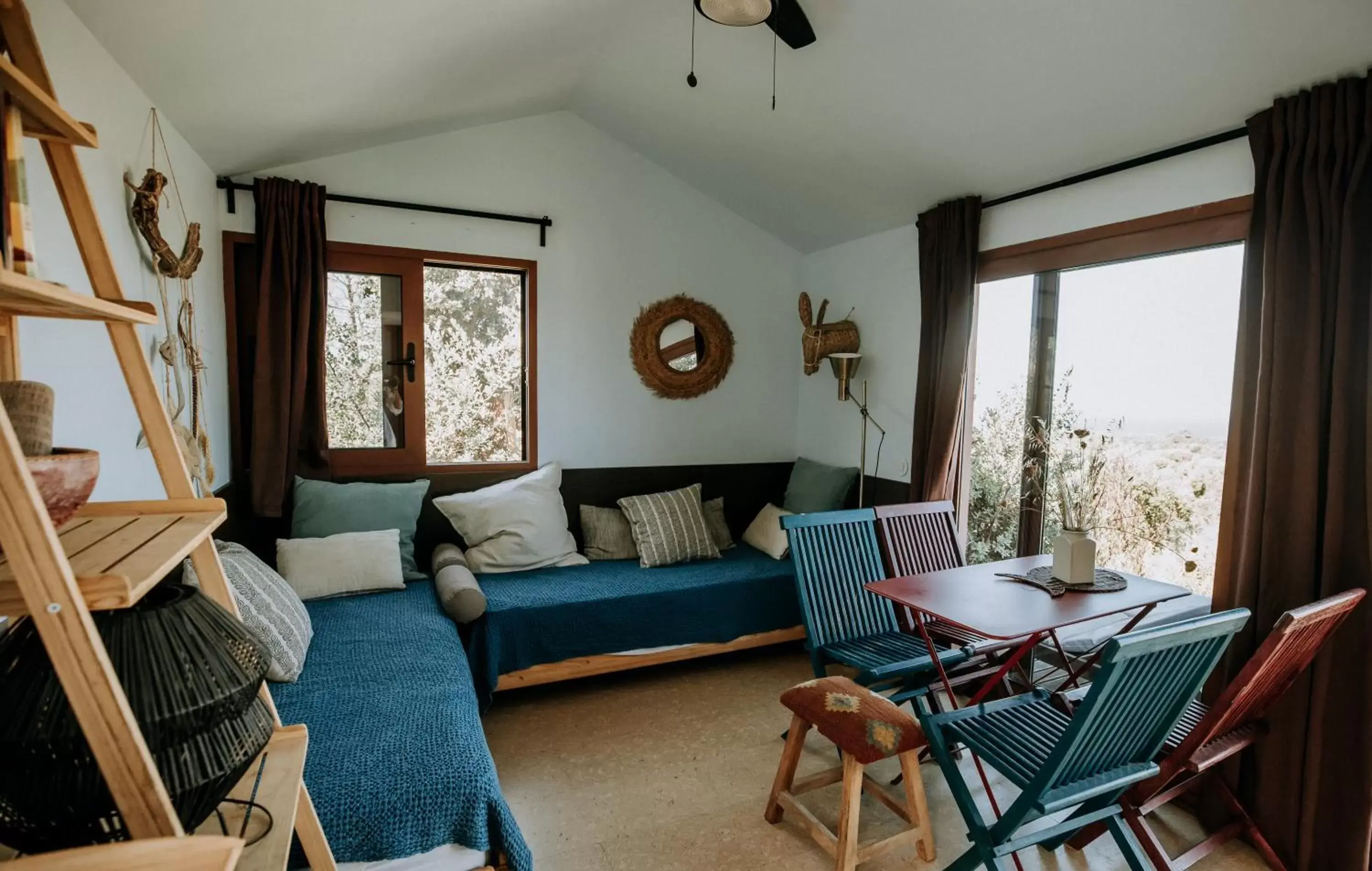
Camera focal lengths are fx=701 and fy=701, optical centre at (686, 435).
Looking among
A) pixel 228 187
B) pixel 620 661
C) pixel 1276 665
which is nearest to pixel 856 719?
pixel 1276 665

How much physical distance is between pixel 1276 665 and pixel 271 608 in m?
2.83

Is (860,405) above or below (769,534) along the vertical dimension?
above

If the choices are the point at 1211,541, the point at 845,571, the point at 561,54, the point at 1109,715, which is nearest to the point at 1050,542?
the point at 1211,541

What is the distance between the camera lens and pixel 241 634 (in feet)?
2.88

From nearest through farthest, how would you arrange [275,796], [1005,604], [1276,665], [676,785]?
1. [275,796]
2. [1276,665]
3. [1005,604]
4. [676,785]

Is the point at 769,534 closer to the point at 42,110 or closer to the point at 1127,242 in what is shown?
the point at 1127,242

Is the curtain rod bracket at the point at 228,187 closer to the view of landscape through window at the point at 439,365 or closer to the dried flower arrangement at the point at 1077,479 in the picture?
Answer: the view of landscape through window at the point at 439,365

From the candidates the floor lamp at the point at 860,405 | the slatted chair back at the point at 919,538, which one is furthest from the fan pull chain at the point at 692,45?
the slatted chair back at the point at 919,538

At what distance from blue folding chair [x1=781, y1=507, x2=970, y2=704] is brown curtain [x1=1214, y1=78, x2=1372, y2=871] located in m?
0.95

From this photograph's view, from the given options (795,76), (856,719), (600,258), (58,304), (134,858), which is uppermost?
(795,76)

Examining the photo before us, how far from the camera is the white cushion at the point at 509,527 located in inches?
133

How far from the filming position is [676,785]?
2.51 meters

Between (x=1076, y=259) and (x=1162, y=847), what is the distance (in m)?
2.09

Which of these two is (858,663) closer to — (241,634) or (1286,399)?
(1286,399)
